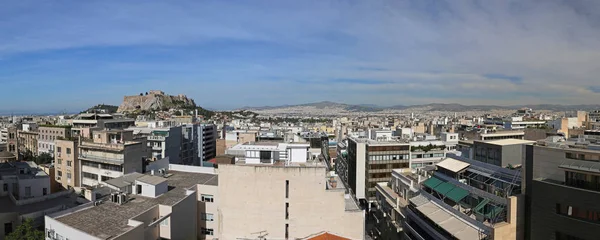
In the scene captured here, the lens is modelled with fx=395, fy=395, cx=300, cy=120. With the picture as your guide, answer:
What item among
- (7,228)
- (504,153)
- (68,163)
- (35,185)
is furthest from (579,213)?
(68,163)

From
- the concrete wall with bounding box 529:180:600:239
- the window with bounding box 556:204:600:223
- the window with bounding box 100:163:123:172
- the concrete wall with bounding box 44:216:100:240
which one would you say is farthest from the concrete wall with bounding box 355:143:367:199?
the concrete wall with bounding box 44:216:100:240

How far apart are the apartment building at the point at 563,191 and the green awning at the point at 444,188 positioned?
19.9ft

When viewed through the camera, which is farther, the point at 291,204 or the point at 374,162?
the point at 374,162

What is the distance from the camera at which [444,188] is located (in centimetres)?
2519

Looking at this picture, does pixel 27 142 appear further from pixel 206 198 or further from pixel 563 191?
pixel 563 191

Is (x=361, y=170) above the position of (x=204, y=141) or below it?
below

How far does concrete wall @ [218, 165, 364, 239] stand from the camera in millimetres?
20641

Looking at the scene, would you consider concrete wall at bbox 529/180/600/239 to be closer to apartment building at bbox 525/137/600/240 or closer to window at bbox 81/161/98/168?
apartment building at bbox 525/137/600/240

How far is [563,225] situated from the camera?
1666cm

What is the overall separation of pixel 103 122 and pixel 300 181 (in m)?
55.6

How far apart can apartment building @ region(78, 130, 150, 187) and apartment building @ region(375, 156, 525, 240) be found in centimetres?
2318

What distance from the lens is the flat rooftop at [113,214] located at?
18.0 m

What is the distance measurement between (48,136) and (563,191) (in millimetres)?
78003

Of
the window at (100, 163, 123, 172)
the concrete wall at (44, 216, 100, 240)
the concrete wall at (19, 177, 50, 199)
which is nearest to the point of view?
the concrete wall at (44, 216, 100, 240)
